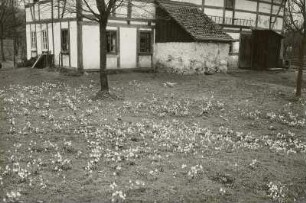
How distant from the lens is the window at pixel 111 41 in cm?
2560

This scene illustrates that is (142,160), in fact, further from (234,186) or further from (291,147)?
(291,147)

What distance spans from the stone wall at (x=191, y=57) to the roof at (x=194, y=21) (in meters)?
0.59

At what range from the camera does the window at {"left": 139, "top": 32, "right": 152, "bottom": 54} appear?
90.5 feet

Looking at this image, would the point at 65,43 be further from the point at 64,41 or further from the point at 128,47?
the point at 128,47

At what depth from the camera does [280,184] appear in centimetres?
738

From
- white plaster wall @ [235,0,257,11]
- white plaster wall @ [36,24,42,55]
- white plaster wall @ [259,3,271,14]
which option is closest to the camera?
white plaster wall @ [36,24,42,55]

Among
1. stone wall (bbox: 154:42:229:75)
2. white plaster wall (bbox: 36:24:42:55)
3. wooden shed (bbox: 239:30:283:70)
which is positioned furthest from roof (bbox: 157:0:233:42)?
white plaster wall (bbox: 36:24:42:55)

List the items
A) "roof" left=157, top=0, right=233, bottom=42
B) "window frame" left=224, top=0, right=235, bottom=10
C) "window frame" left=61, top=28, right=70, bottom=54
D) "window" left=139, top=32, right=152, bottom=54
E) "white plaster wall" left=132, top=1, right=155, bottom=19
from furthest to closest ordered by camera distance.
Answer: "window frame" left=224, top=0, right=235, bottom=10 → "window" left=139, top=32, right=152, bottom=54 → "white plaster wall" left=132, top=1, right=155, bottom=19 → "roof" left=157, top=0, right=233, bottom=42 → "window frame" left=61, top=28, right=70, bottom=54

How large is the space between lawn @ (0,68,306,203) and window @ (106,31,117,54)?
743 cm

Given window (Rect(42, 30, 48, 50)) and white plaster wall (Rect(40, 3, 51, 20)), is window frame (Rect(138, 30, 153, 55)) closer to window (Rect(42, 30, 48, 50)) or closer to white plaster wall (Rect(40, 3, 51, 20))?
white plaster wall (Rect(40, 3, 51, 20))

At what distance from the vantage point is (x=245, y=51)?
34.5 m

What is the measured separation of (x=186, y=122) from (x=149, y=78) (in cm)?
1172

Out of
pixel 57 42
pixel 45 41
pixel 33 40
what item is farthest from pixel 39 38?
pixel 57 42

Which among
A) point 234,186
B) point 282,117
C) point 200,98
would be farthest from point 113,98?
point 234,186
